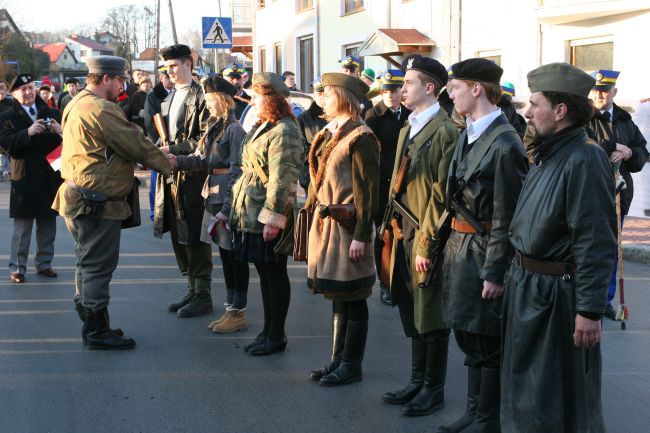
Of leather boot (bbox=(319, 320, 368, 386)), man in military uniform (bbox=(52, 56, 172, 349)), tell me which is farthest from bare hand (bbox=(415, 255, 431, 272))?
man in military uniform (bbox=(52, 56, 172, 349))

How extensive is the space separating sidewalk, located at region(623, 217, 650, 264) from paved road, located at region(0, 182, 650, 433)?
1.45 m

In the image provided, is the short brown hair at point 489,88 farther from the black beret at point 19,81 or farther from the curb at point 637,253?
the black beret at point 19,81

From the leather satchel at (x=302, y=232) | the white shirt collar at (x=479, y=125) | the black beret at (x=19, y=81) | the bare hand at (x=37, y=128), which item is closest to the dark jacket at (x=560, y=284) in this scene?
the white shirt collar at (x=479, y=125)

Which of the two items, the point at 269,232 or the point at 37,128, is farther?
the point at 37,128

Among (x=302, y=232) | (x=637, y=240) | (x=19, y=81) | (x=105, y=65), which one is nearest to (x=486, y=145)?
(x=302, y=232)

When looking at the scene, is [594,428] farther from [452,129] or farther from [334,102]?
[334,102]

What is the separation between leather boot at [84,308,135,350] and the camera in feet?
19.2

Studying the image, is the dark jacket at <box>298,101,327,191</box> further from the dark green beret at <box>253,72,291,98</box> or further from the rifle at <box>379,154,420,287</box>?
the rifle at <box>379,154,420,287</box>

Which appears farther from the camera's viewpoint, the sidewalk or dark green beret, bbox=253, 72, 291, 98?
the sidewalk

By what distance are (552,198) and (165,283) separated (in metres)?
5.44

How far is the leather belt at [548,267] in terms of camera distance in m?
3.31

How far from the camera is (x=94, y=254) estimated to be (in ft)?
19.0

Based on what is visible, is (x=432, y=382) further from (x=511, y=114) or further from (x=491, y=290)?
(x=511, y=114)

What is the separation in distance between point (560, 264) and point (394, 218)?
1473mm
